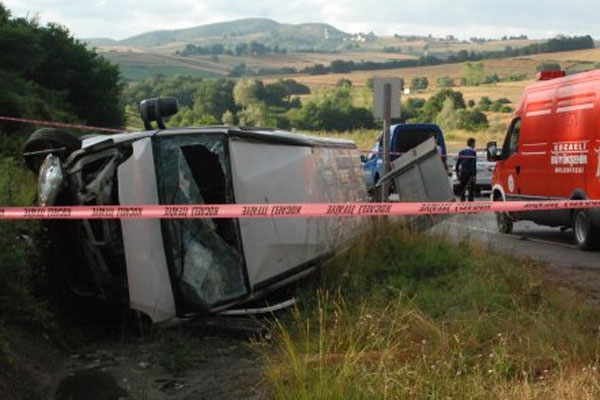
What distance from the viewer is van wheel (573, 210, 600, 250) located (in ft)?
41.0

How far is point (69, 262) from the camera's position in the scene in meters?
7.65

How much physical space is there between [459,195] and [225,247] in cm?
1494

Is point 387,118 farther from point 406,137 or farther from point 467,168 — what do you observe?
point 406,137

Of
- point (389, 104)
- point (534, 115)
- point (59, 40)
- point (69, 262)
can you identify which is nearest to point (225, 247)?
point (69, 262)

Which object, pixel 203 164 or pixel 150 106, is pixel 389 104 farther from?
pixel 203 164

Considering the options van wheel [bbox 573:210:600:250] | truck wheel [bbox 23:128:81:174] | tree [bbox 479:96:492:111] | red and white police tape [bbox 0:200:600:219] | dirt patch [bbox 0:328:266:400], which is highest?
truck wheel [bbox 23:128:81:174]

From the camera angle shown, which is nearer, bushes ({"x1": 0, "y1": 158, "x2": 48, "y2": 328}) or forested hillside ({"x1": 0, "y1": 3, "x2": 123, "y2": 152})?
bushes ({"x1": 0, "y1": 158, "x2": 48, "y2": 328})

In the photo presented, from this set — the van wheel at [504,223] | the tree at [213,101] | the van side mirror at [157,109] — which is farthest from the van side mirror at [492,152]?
the tree at [213,101]

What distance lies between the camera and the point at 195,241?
7.26 m

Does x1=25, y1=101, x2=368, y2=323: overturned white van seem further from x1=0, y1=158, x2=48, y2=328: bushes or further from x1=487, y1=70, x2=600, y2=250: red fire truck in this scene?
x1=487, y1=70, x2=600, y2=250: red fire truck

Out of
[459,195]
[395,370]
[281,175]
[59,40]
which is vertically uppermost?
[59,40]

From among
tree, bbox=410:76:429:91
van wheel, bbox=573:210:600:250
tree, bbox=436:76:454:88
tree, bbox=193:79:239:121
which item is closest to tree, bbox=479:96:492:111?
tree, bbox=410:76:429:91

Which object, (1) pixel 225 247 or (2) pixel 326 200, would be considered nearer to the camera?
(1) pixel 225 247

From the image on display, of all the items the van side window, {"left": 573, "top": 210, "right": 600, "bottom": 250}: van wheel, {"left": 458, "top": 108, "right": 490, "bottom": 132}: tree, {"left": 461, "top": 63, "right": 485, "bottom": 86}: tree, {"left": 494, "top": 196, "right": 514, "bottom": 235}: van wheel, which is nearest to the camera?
{"left": 573, "top": 210, "right": 600, "bottom": 250}: van wheel
